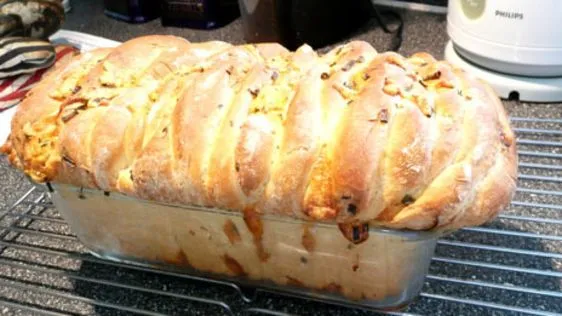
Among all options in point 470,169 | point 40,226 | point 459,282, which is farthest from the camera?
point 40,226

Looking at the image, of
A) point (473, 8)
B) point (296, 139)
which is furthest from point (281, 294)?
point (473, 8)

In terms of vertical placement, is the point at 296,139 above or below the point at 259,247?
above

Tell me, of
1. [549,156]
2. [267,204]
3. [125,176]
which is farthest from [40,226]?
[549,156]

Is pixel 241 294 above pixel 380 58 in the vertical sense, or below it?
below

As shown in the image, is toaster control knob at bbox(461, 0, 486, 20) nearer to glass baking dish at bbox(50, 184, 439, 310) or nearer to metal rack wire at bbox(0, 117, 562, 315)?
metal rack wire at bbox(0, 117, 562, 315)

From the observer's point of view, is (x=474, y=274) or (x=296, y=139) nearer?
(x=296, y=139)

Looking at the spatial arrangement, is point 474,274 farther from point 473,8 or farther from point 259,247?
point 473,8

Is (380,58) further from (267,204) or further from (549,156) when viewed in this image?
(549,156)
